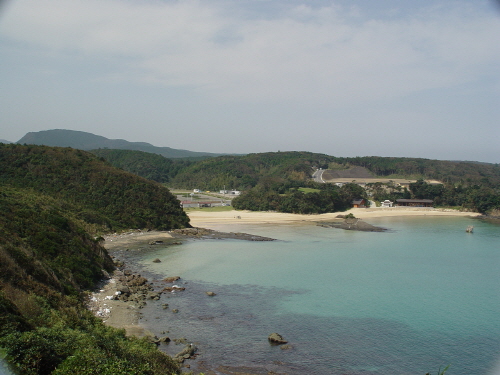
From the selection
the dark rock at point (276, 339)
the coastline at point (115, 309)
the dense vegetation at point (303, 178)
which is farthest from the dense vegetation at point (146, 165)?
the dark rock at point (276, 339)

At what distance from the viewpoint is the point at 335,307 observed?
14570 mm

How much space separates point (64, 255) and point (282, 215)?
3281cm

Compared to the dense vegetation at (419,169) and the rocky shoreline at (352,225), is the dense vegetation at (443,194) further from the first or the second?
the dense vegetation at (419,169)

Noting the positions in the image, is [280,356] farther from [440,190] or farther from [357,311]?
[440,190]

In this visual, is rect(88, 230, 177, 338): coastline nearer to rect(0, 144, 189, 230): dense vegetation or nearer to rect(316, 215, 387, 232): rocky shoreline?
rect(0, 144, 189, 230): dense vegetation

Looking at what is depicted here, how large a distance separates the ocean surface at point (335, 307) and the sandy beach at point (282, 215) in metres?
14.6

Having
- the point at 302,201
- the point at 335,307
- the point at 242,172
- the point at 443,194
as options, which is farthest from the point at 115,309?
the point at 242,172

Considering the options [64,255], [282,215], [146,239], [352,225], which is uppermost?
[64,255]

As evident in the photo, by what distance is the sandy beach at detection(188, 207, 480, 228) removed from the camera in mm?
42078

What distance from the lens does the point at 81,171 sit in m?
34.1

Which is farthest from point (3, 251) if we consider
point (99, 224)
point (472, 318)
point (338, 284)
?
point (99, 224)

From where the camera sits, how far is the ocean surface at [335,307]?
34.8 feet

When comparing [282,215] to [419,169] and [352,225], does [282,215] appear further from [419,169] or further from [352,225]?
[419,169]

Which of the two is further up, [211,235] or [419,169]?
[419,169]
